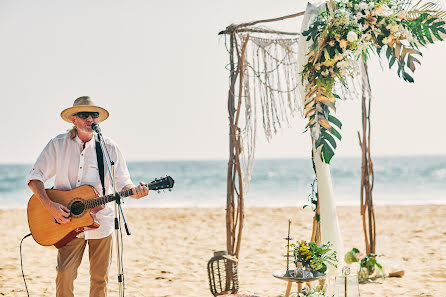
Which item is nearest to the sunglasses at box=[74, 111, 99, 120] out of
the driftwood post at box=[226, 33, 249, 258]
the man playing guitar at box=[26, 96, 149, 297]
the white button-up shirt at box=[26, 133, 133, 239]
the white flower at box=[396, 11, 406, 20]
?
the man playing guitar at box=[26, 96, 149, 297]

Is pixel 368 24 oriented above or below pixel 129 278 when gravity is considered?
above

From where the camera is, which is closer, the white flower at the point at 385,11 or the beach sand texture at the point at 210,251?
the white flower at the point at 385,11

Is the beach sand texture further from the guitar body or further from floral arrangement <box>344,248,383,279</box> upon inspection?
the guitar body

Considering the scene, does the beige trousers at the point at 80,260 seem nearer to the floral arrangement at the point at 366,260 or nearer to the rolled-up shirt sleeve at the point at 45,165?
the rolled-up shirt sleeve at the point at 45,165

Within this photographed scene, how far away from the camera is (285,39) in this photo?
499 cm

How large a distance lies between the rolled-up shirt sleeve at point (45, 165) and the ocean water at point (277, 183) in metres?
15.4

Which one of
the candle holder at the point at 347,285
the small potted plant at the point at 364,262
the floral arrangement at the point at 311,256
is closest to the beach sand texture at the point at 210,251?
the small potted plant at the point at 364,262

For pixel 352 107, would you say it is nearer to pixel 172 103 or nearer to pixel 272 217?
pixel 172 103

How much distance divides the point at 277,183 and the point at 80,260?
25.2 metres

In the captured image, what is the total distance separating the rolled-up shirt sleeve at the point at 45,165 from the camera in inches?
142

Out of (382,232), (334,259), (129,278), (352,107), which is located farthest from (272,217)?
(352,107)

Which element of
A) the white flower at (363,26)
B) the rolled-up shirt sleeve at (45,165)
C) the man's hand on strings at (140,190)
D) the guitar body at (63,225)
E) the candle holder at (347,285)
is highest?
the white flower at (363,26)

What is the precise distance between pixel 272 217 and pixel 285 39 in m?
6.92

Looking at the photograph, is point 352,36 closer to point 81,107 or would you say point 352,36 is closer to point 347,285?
point 347,285
